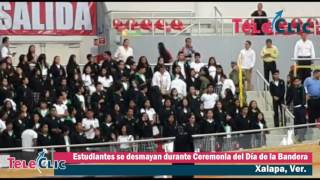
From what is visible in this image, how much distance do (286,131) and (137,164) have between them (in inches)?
181

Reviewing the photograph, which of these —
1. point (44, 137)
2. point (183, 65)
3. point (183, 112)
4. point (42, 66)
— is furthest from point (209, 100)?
point (44, 137)

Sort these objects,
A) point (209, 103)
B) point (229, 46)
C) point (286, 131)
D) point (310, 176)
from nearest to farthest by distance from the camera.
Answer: point (310, 176) → point (286, 131) → point (209, 103) → point (229, 46)

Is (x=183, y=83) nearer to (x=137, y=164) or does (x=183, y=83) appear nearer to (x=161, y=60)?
(x=161, y=60)

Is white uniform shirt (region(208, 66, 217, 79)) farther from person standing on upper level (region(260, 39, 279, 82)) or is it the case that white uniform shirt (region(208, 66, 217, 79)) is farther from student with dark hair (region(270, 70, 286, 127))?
person standing on upper level (region(260, 39, 279, 82))

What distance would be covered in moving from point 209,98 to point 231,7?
10598mm

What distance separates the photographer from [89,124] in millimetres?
24625

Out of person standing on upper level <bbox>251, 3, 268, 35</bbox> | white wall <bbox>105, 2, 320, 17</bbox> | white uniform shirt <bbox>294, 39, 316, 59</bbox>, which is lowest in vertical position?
white uniform shirt <bbox>294, 39, 316, 59</bbox>

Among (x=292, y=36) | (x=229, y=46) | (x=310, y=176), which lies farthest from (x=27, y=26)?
(x=310, y=176)

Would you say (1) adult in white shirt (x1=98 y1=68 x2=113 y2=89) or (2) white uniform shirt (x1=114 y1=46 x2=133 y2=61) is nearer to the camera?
(1) adult in white shirt (x1=98 y1=68 x2=113 y2=89)

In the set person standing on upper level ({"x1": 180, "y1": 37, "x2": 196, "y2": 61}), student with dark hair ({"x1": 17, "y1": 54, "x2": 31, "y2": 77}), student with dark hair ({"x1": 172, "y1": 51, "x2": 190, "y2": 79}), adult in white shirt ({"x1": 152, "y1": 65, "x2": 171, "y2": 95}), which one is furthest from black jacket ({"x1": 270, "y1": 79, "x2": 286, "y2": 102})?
student with dark hair ({"x1": 17, "y1": 54, "x2": 31, "y2": 77})

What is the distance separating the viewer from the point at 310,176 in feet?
70.5

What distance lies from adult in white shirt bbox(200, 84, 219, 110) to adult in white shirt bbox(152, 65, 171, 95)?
1092 millimetres

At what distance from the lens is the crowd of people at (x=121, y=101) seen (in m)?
24.1

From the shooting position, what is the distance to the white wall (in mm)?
35688
